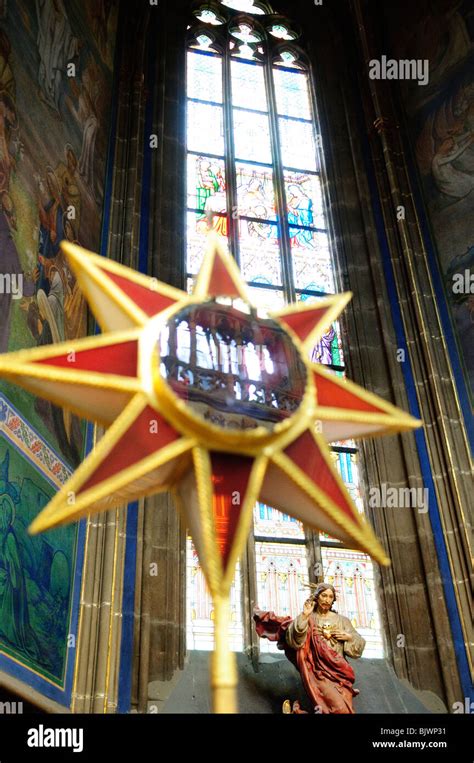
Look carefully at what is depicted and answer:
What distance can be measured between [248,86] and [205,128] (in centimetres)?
130

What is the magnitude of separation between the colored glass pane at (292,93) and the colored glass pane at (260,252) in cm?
236

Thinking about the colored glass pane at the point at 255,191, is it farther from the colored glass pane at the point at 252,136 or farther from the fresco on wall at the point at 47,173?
the fresco on wall at the point at 47,173

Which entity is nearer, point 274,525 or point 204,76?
point 274,525

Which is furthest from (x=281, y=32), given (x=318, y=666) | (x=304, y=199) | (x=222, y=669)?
(x=222, y=669)

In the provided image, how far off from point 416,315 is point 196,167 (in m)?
3.53

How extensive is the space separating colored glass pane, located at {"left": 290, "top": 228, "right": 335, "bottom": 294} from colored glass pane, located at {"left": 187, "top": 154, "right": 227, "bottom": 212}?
1038 mm

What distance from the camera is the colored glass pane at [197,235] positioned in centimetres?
1054

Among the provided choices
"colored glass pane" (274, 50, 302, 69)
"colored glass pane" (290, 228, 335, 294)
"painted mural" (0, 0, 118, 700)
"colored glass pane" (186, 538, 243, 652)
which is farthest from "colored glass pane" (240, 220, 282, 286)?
"colored glass pane" (186, 538, 243, 652)

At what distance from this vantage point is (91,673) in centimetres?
705

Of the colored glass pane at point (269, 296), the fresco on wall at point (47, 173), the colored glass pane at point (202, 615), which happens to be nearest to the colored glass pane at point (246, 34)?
the fresco on wall at point (47, 173)

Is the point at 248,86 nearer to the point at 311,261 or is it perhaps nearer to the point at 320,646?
the point at 311,261

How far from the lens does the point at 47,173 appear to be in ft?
26.7

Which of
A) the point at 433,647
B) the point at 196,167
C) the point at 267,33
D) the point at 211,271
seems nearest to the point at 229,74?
the point at 267,33
